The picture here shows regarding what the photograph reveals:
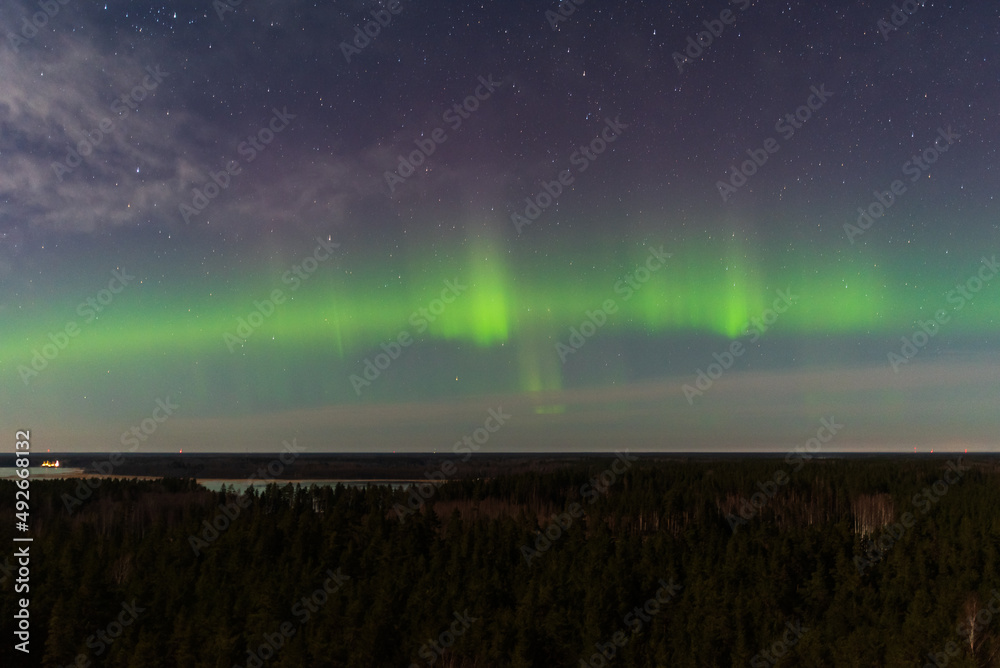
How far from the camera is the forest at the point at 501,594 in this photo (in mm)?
55969

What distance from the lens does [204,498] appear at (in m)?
158

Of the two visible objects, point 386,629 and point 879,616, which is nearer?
point 386,629

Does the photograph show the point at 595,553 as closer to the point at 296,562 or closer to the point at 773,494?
the point at 296,562

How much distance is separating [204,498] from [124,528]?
118 feet

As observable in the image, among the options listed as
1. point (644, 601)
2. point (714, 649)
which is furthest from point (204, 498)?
point (714, 649)

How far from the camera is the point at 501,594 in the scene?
7050 centimetres
